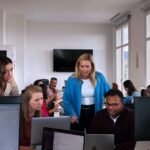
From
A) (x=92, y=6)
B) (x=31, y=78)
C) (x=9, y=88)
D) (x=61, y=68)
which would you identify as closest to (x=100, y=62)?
(x=61, y=68)

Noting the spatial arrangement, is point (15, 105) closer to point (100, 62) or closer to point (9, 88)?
point (9, 88)

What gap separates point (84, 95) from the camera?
10.8 ft

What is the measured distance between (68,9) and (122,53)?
235cm

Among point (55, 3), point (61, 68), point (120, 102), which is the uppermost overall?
point (55, 3)

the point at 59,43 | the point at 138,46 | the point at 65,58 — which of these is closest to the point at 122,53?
the point at 138,46

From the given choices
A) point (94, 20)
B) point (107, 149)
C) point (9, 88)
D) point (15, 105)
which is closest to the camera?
point (15, 105)

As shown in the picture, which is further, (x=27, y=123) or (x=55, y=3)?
(x=55, y=3)

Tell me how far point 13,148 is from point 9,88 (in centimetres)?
139

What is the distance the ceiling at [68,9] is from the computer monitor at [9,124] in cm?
583

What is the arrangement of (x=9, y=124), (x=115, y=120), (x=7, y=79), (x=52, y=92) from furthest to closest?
(x=52, y=92) < (x=7, y=79) < (x=115, y=120) < (x=9, y=124)

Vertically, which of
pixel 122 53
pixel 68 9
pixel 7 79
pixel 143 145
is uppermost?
pixel 68 9

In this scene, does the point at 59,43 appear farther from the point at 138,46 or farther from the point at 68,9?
the point at 138,46

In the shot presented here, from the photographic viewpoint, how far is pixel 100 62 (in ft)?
34.1

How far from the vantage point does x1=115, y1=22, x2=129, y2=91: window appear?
924cm
